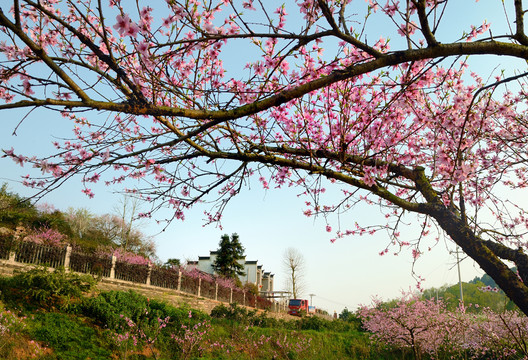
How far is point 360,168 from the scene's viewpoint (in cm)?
443

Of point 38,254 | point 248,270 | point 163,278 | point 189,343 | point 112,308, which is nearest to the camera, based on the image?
point 189,343

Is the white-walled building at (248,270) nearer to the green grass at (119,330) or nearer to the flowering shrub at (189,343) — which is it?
the green grass at (119,330)

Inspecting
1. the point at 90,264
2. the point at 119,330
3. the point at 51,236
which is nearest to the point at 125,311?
the point at 119,330

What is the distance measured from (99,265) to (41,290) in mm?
4843

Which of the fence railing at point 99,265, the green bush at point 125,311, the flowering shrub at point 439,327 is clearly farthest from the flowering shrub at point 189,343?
the flowering shrub at point 439,327

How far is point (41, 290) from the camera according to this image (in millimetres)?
9562

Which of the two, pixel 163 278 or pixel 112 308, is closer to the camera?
pixel 112 308

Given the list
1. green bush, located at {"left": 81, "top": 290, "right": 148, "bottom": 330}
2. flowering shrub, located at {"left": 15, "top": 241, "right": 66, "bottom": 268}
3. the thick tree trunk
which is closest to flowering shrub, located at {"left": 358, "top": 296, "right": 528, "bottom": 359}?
the thick tree trunk

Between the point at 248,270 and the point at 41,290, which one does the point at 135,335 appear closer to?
the point at 41,290

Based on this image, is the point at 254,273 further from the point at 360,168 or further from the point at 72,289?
the point at 360,168

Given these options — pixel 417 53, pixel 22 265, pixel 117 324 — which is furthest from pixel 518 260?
pixel 22 265

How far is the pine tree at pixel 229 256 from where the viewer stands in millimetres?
34375

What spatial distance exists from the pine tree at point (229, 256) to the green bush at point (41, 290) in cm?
2446

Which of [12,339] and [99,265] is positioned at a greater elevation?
[99,265]
